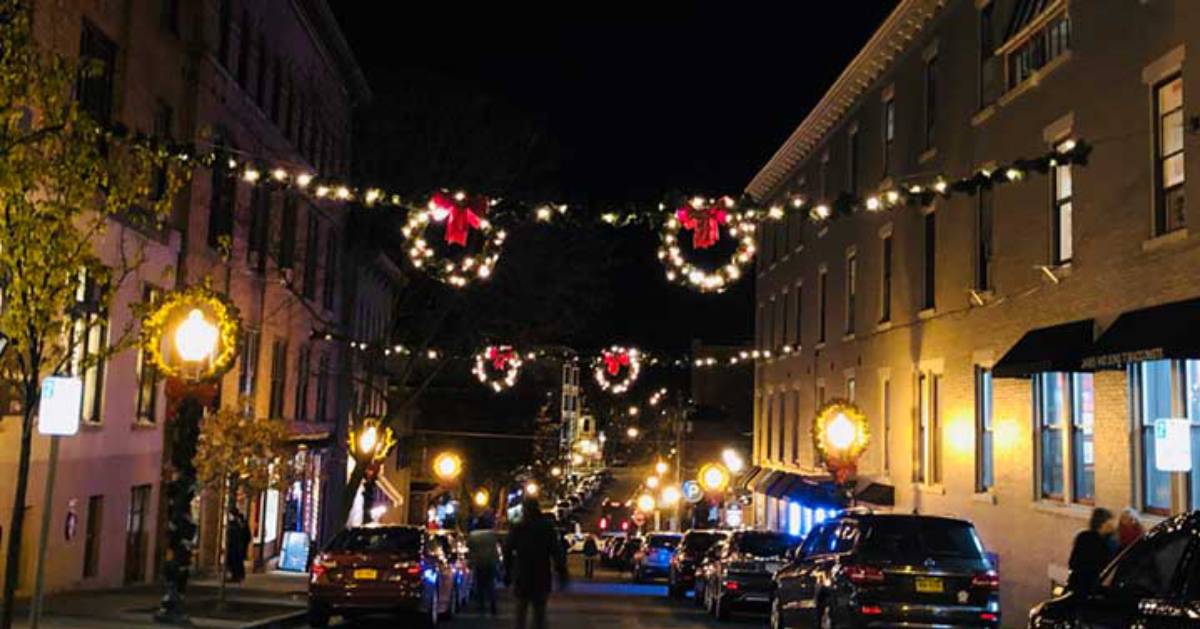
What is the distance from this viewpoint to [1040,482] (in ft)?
68.5

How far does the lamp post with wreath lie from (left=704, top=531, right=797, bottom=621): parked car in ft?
30.8

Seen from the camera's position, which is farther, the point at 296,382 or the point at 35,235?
the point at 296,382

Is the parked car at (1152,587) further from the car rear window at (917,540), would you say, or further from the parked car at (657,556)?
the parked car at (657,556)

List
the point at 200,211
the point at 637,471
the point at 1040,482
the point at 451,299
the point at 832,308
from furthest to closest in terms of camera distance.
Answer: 1. the point at 637,471
2. the point at 451,299
3. the point at 832,308
4. the point at 200,211
5. the point at 1040,482

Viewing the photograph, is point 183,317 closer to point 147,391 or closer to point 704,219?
point 704,219

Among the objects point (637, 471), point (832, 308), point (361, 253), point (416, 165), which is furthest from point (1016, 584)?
point (637, 471)

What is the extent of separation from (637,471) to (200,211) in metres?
76.7

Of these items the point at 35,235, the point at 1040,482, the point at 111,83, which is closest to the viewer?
the point at 35,235

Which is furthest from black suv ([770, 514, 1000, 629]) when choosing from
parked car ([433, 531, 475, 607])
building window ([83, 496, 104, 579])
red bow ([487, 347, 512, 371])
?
red bow ([487, 347, 512, 371])

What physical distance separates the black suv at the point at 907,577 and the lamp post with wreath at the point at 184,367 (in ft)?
29.3

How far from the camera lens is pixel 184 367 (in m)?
17.9

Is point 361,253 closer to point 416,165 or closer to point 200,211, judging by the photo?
point 416,165

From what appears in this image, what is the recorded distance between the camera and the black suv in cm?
1462

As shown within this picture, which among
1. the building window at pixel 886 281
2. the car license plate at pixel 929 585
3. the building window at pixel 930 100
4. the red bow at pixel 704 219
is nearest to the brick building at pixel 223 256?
the red bow at pixel 704 219
